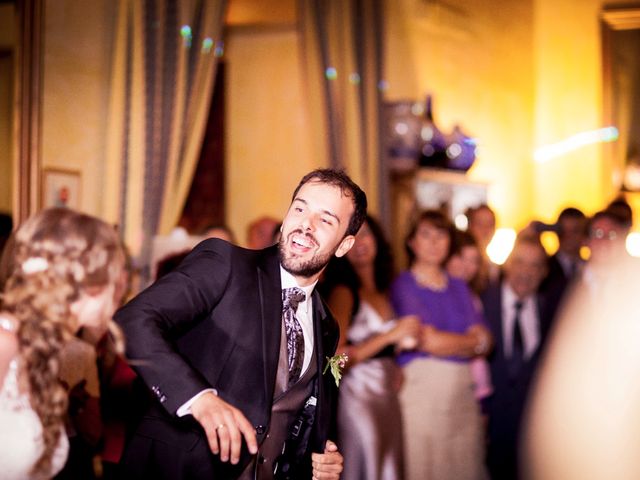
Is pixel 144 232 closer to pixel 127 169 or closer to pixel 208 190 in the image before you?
pixel 127 169

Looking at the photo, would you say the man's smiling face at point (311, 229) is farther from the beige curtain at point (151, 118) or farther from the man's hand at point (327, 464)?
the beige curtain at point (151, 118)

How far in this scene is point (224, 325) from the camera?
6.64 feet

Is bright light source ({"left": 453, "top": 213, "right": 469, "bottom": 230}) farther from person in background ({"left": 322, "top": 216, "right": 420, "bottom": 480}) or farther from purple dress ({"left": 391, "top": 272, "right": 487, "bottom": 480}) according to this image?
person in background ({"left": 322, "top": 216, "right": 420, "bottom": 480})

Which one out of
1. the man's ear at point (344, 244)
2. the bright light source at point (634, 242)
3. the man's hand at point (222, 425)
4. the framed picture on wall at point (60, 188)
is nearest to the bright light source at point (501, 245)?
the bright light source at point (634, 242)

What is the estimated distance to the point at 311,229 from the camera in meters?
2.13

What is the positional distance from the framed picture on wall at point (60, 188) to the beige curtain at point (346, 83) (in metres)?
1.82

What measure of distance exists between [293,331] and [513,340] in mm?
2427

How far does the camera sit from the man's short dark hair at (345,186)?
2189mm

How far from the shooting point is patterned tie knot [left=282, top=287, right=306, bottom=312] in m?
2.18

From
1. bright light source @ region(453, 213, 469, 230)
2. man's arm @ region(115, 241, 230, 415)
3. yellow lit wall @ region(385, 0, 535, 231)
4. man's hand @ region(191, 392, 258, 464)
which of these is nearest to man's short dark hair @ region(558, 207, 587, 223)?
bright light source @ region(453, 213, 469, 230)

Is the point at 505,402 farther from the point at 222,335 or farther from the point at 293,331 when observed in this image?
the point at 222,335

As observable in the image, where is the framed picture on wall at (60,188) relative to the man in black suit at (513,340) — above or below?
above

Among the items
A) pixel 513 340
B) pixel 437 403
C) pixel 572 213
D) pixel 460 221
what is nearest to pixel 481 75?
pixel 460 221

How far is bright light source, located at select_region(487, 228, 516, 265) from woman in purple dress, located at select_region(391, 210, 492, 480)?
121 inches
